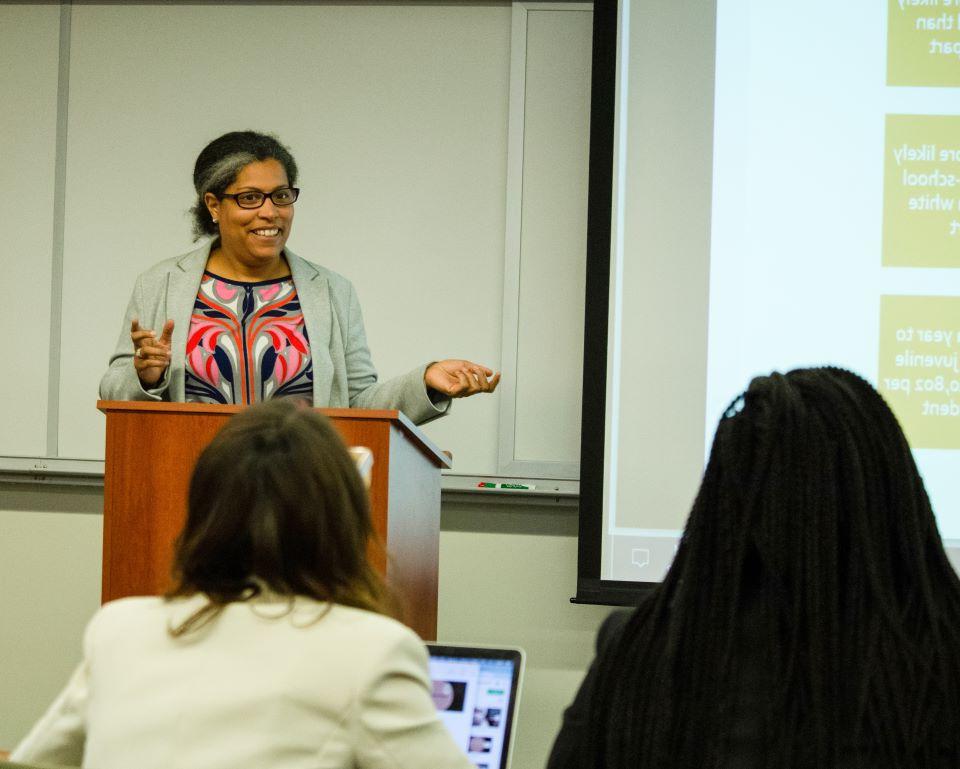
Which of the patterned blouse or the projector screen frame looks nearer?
the patterned blouse

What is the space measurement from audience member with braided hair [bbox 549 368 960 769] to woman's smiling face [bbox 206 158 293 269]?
1.94 m

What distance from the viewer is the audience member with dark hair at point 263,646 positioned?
1.17m

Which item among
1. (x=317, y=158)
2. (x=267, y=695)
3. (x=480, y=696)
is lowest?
(x=480, y=696)

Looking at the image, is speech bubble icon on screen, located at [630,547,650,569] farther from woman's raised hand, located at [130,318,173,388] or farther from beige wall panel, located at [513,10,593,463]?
woman's raised hand, located at [130,318,173,388]

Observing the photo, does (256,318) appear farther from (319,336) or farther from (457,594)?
(457,594)

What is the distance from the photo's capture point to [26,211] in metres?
Result: 3.82

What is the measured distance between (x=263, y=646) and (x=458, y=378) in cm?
135

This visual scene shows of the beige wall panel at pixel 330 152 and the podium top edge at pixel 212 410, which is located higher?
the beige wall panel at pixel 330 152

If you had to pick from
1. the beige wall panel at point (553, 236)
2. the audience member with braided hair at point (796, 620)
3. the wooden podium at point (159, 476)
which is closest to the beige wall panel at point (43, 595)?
the beige wall panel at point (553, 236)

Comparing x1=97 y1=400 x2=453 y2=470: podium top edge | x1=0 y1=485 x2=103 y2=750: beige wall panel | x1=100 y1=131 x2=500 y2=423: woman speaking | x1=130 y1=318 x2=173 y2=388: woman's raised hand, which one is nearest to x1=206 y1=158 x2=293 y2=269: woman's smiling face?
x1=100 y1=131 x2=500 y2=423: woman speaking

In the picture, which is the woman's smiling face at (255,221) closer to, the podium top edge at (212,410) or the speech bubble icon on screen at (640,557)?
the podium top edge at (212,410)

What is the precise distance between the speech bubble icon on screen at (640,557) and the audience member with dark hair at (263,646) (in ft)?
6.43

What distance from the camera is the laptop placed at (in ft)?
7.19

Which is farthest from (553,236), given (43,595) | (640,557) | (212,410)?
(43,595)
